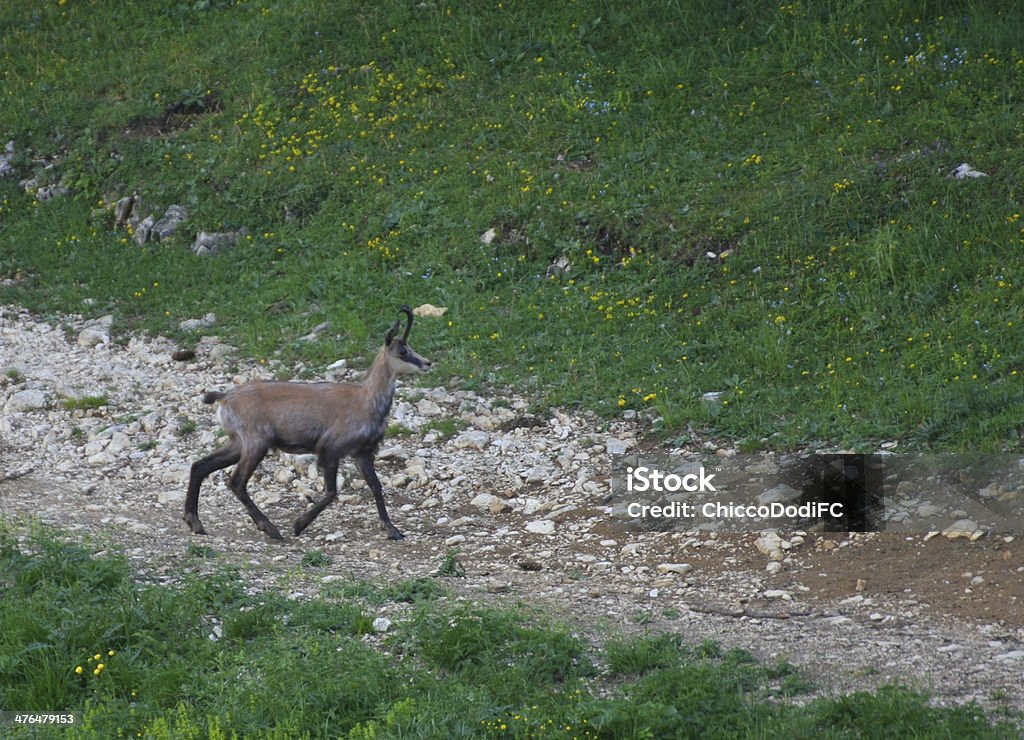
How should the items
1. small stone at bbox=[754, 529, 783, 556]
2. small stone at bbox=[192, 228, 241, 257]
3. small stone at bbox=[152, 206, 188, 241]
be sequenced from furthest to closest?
small stone at bbox=[152, 206, 188, 241] → small stone at bbox=[192, 228, 241, 257] → small stone at bbox=[754, 529, 783, 556]

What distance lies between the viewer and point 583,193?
1550cm

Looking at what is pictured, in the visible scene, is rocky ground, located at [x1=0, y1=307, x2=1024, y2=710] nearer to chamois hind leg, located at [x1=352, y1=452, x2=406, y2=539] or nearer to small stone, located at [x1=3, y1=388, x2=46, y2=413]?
small stone, located at [x1=3, y1=388, x2=46, y2=413]

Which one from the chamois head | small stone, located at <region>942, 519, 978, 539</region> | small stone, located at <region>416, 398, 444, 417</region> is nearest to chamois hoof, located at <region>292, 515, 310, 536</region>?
the chamois head

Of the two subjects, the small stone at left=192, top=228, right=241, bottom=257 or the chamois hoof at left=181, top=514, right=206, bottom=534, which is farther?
the small stone at left=192, top=228, right=241, bottom=257

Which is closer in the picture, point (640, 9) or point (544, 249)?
point (544, 249)

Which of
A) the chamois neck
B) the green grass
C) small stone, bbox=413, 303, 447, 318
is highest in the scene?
small stone, bbox=413, 303, 447, 318

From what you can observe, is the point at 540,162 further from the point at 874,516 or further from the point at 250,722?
the point at 250,722

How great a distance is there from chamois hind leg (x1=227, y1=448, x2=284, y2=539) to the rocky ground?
0.44 feet

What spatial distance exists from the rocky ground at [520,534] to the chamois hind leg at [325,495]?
16 cm

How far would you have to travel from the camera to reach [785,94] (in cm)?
1622

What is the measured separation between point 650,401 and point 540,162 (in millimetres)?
5247

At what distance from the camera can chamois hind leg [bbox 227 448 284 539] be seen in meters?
10.3

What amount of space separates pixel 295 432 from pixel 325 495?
1.92 feet

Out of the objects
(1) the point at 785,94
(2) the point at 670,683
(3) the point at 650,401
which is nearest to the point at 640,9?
(1) the point at 785,94
